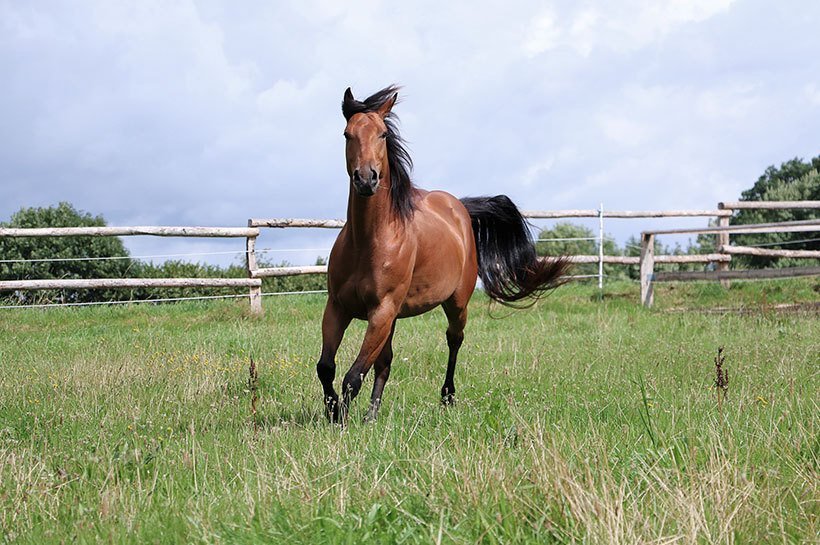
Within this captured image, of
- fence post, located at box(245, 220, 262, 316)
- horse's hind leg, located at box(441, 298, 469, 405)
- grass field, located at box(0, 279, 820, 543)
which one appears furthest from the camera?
fence post, located at box(245, 220, 262, 316)

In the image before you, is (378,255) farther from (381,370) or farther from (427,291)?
(381,370)

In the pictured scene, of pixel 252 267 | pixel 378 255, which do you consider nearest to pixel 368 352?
pixel 378 255

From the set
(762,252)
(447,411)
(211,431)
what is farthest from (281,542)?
(762,252)

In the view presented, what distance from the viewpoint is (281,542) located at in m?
2.62

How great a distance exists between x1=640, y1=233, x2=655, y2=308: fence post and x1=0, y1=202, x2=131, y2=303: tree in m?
A: 13.2

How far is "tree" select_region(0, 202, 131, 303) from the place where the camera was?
21.6 metres

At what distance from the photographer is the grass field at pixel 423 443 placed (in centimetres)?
279

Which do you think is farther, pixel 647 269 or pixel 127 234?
pixel 647 269

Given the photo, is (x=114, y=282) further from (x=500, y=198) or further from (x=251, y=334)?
(x=500, y=198)

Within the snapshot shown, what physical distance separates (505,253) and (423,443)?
4009mm

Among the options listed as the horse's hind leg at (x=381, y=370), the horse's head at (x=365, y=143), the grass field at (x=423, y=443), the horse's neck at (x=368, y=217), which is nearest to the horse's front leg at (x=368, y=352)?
the grass field at (x=423, y=443)

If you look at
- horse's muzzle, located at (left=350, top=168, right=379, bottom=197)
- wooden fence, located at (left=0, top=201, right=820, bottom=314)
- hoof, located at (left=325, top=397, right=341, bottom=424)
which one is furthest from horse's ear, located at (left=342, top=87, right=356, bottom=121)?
wooden fence, located at (left=0, top=201, right=820, bottom=314)

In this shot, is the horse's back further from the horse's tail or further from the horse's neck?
the horse's tail

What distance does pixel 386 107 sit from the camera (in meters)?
5.26
